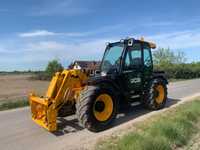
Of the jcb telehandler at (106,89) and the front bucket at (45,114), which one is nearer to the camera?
the front bucket at (45,114)

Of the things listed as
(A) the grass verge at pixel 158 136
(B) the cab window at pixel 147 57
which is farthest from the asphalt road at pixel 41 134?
→ (B) the cab window at pixel 147 57

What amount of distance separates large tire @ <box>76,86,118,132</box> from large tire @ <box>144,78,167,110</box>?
6.22 feet

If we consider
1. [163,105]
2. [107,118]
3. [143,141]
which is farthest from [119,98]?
[143,141]

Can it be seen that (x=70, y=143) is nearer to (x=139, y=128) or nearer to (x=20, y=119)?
(x=139, y=128)

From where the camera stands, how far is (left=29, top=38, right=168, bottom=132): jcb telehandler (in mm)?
7641

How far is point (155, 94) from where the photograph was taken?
10188mm

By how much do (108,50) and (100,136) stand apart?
12.0 feet

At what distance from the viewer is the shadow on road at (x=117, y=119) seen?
26.1ft

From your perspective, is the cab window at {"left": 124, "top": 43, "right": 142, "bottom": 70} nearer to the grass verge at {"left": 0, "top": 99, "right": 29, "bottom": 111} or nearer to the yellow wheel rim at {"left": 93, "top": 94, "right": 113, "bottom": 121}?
the yellow wheel rim at {"left": 93, "top": 94, "right": 113, "bottom": 121}

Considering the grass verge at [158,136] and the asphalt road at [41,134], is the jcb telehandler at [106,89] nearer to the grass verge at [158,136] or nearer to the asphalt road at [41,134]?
the asphalt road at [41,134]

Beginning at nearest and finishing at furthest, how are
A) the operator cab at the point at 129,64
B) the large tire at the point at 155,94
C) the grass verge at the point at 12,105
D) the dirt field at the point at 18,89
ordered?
the operator cab at the point at 129,64, the large tire at the point at 155,94, the grass verge at the point at 12,105, the dirt field at the point at 18,89

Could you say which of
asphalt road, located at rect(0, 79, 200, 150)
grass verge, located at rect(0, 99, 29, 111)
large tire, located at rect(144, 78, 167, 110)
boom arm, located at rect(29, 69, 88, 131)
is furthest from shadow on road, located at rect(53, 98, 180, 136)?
grass verge, located at rect(0, 99, 29, 111)

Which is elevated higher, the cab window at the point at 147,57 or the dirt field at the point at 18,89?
the cab window at the point at 147,57

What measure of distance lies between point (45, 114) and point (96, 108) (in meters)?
1.43
